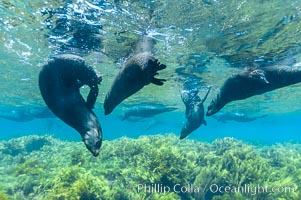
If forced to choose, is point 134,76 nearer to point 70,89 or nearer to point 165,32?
point 70,89

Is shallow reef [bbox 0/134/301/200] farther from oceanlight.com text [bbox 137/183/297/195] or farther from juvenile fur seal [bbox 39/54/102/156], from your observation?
juvenile fur seal [bbox 39/54/102/156]

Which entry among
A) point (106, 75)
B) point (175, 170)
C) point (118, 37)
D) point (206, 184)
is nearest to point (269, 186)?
point (206, 184)

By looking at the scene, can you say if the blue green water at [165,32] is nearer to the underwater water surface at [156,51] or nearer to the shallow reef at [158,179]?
the underwater water surface at [156,51]

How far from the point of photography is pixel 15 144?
21578mm

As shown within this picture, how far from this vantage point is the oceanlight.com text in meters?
9.41

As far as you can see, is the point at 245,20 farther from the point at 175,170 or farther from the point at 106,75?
the point at 106,75

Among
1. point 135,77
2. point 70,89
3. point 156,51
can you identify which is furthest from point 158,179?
point 156,51

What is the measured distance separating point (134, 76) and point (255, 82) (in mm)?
4816

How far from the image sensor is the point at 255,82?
8797 mm

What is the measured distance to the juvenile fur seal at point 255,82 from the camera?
841 centimetres

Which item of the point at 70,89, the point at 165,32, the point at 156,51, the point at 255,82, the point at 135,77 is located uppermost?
the point at 156,51

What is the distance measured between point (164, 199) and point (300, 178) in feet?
23.5

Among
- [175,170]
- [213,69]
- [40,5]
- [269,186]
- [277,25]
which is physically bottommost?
[269,186]

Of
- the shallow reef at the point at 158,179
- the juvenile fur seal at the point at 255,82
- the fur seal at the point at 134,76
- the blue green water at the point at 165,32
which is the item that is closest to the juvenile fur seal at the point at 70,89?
the fur seal at the point at 134,76
